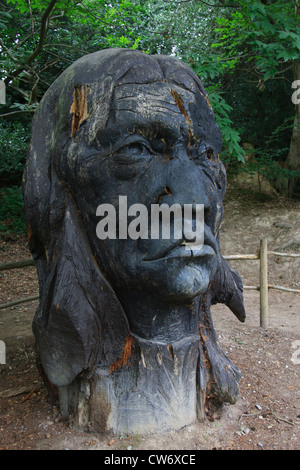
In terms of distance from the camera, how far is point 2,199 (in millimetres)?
9148

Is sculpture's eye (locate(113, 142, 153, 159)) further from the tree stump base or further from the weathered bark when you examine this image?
the tree stump base

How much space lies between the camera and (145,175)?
2277 millimetres

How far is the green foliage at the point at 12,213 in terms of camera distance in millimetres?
8553

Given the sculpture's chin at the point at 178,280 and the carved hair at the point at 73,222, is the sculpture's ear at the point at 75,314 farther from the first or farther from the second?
the sculpture's chin at the point at 178,280

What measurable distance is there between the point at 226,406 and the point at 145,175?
1668 mm

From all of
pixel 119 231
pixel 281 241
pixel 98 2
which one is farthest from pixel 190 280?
pixel 281 241

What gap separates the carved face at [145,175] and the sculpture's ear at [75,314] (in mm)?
98

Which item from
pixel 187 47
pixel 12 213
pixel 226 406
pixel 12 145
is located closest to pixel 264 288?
pixel 226 406

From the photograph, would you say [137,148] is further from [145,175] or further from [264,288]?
[264,288]

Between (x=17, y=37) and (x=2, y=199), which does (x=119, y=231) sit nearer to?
(x=17, y=37)

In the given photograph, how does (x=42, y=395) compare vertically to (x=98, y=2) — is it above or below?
below

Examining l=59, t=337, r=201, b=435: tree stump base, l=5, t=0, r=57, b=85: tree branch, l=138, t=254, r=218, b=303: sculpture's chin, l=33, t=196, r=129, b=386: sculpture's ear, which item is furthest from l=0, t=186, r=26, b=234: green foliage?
l=138, t=254, r=218, b=303: sculpture's chin

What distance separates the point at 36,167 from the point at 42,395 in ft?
5.14

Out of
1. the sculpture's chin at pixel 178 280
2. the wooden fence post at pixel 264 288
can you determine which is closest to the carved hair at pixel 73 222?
the sculpture's chin at pixel 178 280
